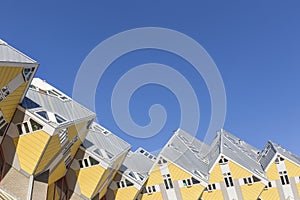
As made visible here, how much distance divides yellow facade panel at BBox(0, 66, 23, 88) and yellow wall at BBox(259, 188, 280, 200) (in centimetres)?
3170

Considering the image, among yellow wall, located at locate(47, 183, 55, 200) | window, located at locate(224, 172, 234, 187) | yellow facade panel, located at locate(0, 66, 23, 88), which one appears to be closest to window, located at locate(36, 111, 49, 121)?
yellow facade panel, located at locate(0, 66, 23, 88)

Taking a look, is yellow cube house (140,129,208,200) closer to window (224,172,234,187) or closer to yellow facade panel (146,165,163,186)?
yellow facade panel (146,165,163,186)

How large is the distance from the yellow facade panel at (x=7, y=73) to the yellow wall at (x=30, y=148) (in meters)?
3.64

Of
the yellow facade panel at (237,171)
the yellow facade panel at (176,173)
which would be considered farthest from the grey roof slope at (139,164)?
the yellow facade panel at (237,171)

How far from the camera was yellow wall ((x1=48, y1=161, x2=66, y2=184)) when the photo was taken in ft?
67.4

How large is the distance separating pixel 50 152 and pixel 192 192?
2003cm

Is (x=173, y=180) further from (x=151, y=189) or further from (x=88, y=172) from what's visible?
(x=88, y=172)

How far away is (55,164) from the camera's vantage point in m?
20.5

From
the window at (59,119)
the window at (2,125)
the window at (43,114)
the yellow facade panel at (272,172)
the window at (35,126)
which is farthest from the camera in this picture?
the yellow facade panel at (272,172)

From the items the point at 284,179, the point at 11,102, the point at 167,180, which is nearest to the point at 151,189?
the point at 167,180

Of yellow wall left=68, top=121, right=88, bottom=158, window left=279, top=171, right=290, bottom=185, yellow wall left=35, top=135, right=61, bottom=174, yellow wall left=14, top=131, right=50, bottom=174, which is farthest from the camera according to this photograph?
window left=279, top=171, right=290, bottom=185

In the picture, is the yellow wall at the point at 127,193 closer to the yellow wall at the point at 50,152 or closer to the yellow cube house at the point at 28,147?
the yellow cube house at the point at 28,147

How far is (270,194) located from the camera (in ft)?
116

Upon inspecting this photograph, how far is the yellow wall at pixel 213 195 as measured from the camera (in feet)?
113
